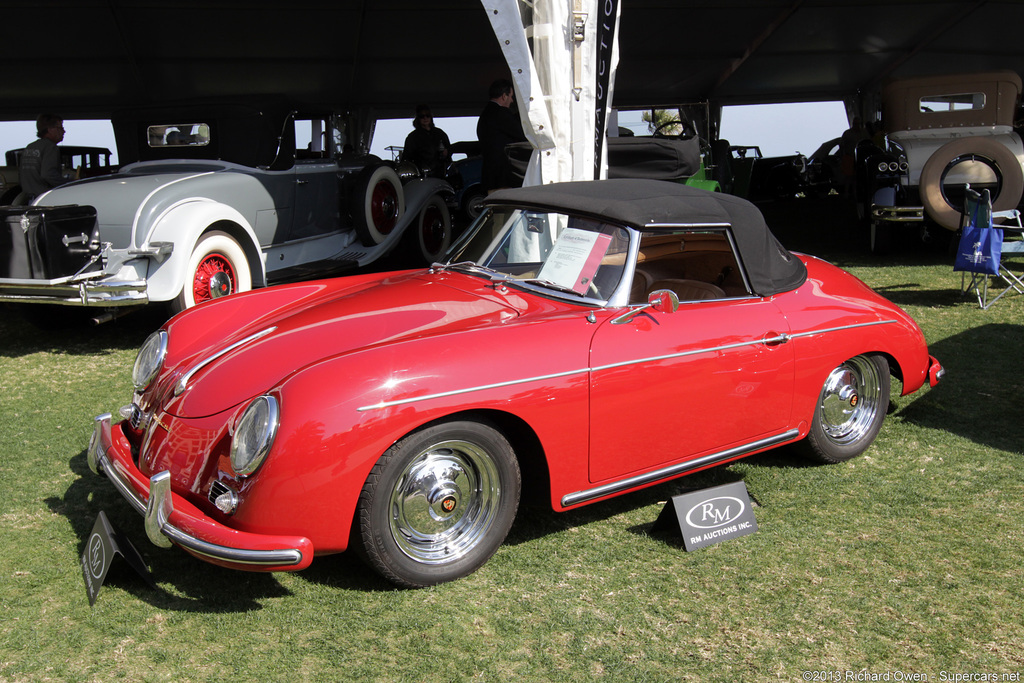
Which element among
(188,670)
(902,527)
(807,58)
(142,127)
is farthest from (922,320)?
(807,58)

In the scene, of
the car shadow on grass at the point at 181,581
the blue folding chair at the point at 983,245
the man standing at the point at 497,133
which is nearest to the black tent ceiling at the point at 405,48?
the man standing at the point at 497,133

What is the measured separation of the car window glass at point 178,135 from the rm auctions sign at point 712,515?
6.40 m

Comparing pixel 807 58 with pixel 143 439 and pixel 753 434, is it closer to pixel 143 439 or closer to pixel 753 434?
pixel 753 434

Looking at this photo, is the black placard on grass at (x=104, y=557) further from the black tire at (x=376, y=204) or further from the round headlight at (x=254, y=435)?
the black tire at (x=376, y=204)

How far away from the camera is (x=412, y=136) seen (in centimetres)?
1158

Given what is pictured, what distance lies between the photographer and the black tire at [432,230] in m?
9.21

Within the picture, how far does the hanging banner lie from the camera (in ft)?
18.2

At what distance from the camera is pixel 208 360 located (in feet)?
10.3

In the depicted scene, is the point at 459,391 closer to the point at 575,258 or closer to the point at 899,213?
the point at 575,258

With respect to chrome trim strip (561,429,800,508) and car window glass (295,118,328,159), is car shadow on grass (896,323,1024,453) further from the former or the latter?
car window glass (295,118,328,159)

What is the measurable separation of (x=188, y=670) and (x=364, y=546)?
0.61 m

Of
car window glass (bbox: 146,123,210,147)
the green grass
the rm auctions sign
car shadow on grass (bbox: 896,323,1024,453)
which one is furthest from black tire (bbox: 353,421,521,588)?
car window glass (bbox: 146,123,210,147)

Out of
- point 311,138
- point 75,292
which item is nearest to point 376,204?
point 311,138

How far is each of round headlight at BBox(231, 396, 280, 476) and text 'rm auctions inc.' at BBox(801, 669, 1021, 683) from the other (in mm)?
1721
